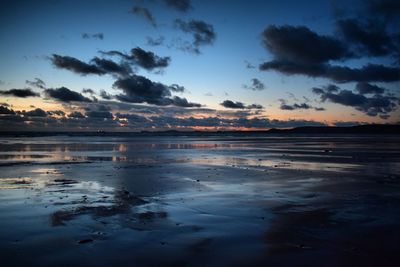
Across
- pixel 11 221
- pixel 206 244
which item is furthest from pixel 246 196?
pixel 11 221

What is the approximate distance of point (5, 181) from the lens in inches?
642

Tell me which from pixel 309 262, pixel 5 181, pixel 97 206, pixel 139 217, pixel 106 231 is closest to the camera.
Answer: pixel 309 262

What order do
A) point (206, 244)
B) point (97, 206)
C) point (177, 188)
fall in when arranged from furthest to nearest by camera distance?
point (177, 188) < point (97, 206) < point (206, 244)

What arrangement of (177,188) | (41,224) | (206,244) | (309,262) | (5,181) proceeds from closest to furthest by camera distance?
(309,262) < (206,244) < (41,224) < (177,188) < (5,181)

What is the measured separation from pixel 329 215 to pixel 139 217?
5.19 metres

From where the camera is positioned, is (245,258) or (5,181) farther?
(5,181)

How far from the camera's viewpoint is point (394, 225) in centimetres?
870

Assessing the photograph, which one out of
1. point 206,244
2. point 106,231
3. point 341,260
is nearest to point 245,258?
point 206,244

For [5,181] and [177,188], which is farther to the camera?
[5,181]

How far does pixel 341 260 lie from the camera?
6.41m

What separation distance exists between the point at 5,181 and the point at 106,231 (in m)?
10.4

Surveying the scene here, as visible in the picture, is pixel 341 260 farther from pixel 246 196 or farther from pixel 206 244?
pixel 246 196

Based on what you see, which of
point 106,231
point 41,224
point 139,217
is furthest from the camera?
point 139,217

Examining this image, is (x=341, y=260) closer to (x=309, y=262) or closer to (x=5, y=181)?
(x=309, y=262)
